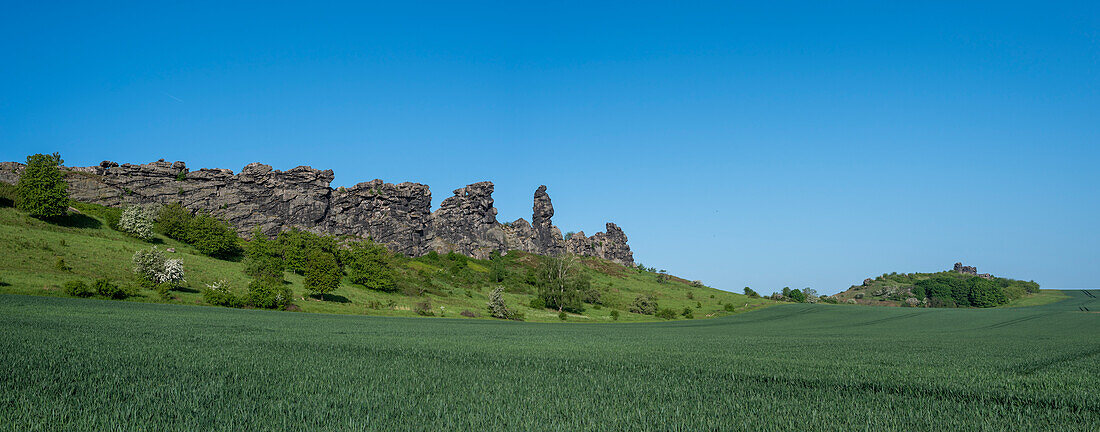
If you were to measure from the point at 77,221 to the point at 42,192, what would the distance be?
7.97 meters

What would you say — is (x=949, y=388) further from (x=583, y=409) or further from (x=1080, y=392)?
(x=583, y=409)

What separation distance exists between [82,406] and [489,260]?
6135 inches

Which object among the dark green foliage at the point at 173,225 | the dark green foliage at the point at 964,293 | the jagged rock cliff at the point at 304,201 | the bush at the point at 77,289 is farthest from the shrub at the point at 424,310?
the dark green foliage at the point at 964,293

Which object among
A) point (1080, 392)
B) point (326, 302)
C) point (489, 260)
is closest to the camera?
point (1080, 392)

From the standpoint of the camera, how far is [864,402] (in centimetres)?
764

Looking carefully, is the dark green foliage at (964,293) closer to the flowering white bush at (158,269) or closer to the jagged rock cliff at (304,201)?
the jagged rock cliff at (304,201)

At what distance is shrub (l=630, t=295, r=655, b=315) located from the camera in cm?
8776

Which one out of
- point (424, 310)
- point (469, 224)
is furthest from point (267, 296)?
point (469, 224)

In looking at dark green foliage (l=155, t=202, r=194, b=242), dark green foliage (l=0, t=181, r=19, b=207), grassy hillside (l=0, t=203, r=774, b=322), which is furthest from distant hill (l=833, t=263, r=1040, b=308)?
dark green foliage (l=0, t=181, r=19, b=207)

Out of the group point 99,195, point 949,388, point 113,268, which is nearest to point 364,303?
point 113,268

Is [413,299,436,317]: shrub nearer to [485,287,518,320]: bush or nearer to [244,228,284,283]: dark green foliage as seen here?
[485,287,518,320]: bush

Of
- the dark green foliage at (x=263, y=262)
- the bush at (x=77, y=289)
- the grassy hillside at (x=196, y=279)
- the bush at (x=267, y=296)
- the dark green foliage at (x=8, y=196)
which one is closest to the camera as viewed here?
the bush at (x=77, y=289)

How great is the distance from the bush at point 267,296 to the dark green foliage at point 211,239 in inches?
1678

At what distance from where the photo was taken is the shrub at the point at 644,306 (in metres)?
87.8
